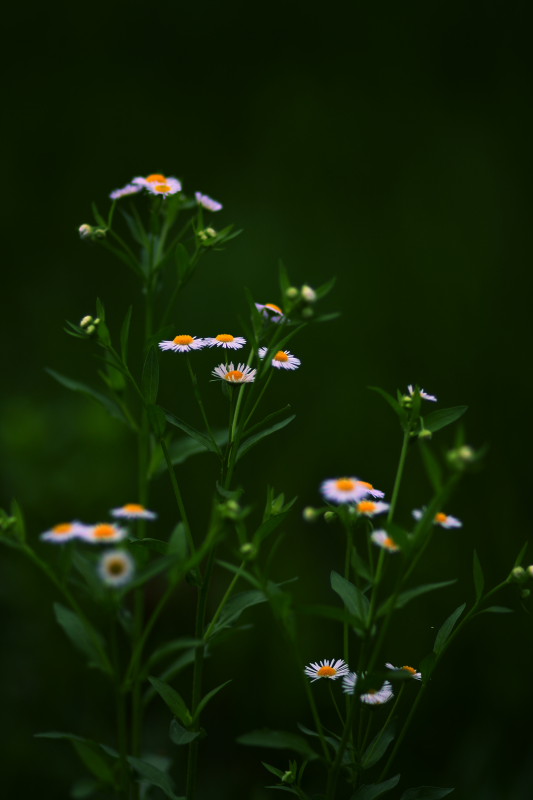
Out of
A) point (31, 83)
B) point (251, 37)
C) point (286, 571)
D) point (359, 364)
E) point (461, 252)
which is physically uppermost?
point (251, 37)

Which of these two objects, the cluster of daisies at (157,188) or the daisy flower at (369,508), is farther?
the cluster of daisies at (157,188)

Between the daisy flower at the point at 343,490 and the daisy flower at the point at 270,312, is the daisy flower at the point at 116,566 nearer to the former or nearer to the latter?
the daisy flower at the point at 343,490

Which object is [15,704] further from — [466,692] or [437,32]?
[437,32]

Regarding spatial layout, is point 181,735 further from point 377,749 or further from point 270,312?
point 270,312

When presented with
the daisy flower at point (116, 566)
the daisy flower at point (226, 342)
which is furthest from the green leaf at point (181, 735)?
the daisy flower at point (226, 342)

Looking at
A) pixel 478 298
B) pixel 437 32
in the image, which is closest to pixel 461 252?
pixel 478 298

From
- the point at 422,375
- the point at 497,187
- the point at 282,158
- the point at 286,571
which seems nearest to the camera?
the point at 286,571
